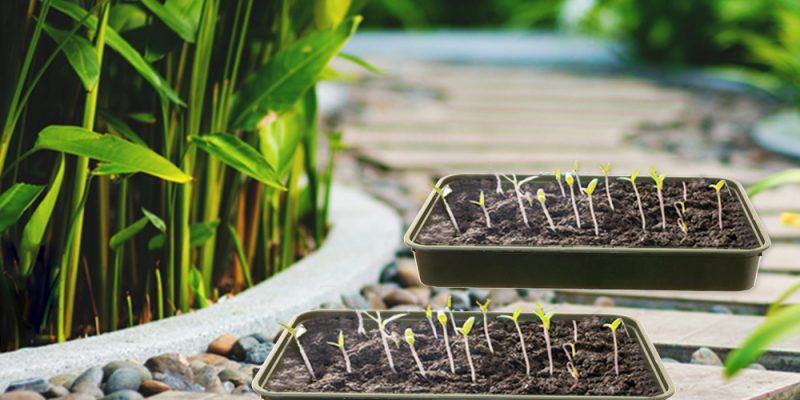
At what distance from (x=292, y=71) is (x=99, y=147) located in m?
0.45

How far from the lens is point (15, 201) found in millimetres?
1775

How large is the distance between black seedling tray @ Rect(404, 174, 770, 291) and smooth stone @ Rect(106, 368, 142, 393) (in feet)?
Answer: 2.05

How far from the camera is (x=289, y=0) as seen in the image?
219 cm

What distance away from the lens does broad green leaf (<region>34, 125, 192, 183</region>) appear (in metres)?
1.69

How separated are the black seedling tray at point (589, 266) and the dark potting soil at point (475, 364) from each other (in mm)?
161

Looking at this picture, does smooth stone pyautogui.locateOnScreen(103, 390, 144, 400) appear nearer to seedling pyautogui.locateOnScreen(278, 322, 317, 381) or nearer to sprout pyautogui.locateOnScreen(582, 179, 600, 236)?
seedling pyautogui.locateOnScreen(278, 322, 317, 381)

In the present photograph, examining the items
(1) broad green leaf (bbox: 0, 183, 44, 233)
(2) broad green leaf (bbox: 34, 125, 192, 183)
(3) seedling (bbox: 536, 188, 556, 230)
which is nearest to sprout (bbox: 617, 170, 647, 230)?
(3) seedling (bbox: 536, 188, 556, 230)

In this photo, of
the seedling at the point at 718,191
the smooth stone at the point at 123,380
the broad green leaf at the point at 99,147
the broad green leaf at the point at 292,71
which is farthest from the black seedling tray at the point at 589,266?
the broad green leaf at the point at 292,71

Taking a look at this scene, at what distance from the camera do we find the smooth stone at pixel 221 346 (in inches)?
76.9

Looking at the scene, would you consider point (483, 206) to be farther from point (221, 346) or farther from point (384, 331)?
point (221, 346)

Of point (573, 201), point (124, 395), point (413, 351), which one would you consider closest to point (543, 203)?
point (573, 201)

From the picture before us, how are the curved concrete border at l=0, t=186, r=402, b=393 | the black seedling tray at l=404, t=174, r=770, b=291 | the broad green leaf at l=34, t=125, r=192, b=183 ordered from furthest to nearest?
the curved concrete border at l=0, t=186, r=402, b=393, the broad green leaf at l=34, t=125, r=192, b=183, the black seedling tray at l=404, t=174, r=770, b=291

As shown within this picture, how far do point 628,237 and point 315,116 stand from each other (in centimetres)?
105

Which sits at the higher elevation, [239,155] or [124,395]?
[239,155]
